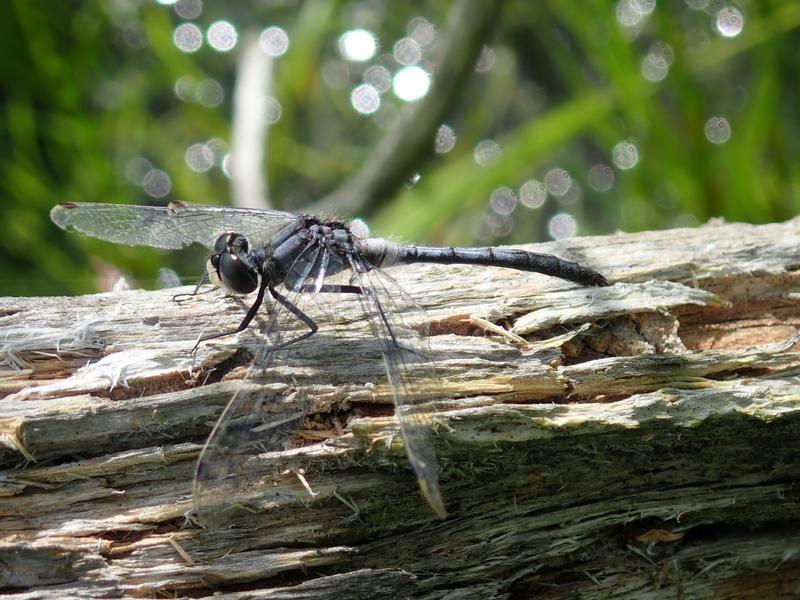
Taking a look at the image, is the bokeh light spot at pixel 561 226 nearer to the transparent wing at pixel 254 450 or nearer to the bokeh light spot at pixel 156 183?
the bokeh light spot at pixel 156 183

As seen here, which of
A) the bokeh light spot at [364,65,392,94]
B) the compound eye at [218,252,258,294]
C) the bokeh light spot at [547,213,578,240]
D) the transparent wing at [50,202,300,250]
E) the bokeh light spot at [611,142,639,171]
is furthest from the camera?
the bokeh light spot at [364,65,392,94]

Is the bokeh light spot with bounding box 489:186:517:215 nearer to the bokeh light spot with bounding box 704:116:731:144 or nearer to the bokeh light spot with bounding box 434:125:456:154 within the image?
the bokeh light spot with bounding box 434:125:456:154

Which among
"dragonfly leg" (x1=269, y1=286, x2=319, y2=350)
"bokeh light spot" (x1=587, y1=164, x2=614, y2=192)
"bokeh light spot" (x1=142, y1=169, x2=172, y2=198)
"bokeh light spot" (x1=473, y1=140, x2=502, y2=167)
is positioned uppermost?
"bokeh light spot" (x1=142, y1=169, x2=172, y2=198)

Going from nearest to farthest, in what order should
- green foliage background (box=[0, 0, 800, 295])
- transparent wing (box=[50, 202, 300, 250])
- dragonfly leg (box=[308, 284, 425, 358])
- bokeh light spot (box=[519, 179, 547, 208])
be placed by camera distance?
1. dragonfly leg (box=[308, 284, 425, 358])
2. transparent wing (box=[50, 202, 300, 250])
3. green foliage background (box=[0, 0, 800, 295])
4. bokeh light spot (box=[519, 179, 547, 208])

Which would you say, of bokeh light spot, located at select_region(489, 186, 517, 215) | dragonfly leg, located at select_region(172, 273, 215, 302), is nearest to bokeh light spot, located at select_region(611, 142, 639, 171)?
bokeh light spot, located at select_region(489, 186, 517, 215)

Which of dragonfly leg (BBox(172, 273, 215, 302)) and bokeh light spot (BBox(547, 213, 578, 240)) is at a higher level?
bokeh light spot (BBox(547, 213, 578, 240))
